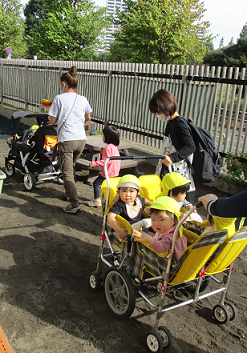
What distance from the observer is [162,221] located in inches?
98.5

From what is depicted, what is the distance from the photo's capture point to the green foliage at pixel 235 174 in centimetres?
609

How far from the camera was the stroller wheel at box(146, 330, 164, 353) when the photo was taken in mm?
2400

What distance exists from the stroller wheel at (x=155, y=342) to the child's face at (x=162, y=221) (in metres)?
0.80

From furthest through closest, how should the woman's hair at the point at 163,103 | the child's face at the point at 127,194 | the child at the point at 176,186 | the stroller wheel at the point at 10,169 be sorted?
the stroller wheel at the point at 10,169
the woman's hair at the point at 163,103
the child at the point at 176,186
the child's face at the point at 127,194

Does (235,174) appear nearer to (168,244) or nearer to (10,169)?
(168,244)

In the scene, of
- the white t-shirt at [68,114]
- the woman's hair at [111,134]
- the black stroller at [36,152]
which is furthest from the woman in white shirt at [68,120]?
the black stroller at [36,152]

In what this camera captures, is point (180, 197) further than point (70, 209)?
No

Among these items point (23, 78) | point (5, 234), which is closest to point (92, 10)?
point (23, 78)

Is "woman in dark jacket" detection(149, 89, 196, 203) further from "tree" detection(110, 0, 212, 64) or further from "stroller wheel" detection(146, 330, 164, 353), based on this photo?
"tree" detection(110, 0, 212, 64)

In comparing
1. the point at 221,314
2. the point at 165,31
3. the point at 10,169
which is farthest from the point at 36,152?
the point at 165,31

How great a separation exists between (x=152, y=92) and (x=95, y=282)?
626 centimetres

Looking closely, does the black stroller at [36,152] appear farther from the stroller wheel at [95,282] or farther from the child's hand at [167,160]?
the stroller wheel at [95,282]

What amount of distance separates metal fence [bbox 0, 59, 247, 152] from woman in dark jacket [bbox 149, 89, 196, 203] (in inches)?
128

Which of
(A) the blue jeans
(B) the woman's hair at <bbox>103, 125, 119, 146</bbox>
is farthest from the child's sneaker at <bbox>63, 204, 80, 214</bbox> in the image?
(B) the woman's hair at <bbox>103, 125, 119, 146</bbox>
